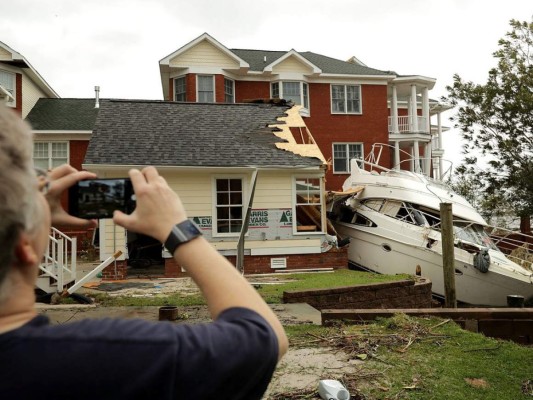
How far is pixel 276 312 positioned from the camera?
7.68 metres

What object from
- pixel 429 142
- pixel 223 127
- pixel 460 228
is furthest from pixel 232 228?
pixel 429 142

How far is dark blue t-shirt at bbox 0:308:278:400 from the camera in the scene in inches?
35.9

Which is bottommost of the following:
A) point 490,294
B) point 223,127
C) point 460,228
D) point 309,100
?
point 490,294

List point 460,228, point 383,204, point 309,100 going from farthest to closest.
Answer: point 309,100 → point 383,204 → point 460,228

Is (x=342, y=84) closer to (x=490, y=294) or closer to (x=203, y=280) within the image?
(x=490, y=294)

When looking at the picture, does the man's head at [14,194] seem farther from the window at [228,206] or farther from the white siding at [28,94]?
the white siding at [28,94]

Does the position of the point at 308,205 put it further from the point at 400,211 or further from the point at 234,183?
the point at 400,211

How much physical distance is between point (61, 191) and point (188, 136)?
13.9 metres

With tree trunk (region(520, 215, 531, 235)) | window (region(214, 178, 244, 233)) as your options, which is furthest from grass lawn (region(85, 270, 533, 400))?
tree trunk (region(520, 215, 531, 235))

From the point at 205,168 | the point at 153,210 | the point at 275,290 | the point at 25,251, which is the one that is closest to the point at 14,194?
the point at 25,251

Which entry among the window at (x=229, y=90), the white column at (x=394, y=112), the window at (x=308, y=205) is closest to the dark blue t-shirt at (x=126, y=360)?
the window at (x=308, y=205)

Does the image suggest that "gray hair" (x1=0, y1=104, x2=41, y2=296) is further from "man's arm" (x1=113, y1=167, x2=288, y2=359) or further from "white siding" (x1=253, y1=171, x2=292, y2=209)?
"white siding" (x1=253, y1=171, x2=292, y2=209)

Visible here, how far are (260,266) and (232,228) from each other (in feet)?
4.72

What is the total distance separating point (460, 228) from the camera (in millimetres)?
13930
